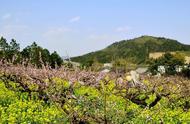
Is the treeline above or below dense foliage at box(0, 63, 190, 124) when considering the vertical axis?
above

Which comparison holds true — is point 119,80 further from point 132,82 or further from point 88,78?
point 88,78

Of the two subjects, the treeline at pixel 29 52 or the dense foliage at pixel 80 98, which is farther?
the treeline at pixel 29 52

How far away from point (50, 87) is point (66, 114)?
11.6m

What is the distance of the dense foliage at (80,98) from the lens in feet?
24.6

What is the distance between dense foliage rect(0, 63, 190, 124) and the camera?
295 inches

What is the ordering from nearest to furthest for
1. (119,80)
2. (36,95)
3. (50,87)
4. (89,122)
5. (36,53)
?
(89,122), (50,87), (36,95), (119,80), (36,53)

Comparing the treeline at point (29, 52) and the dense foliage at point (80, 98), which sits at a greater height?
the treeline at point (29, 52)

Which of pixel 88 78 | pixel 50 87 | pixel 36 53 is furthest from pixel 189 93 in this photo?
pixel 36 53

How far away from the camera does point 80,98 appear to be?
9320 mm

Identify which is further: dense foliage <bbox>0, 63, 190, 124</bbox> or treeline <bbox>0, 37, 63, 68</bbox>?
treeline <bbox>0, 37, 63, 68</bbox>

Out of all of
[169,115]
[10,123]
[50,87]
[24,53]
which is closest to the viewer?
[10,123]

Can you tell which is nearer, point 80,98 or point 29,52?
point 80,98

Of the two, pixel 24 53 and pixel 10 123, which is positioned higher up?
pixel 24 53

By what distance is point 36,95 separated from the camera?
67.6 feet
